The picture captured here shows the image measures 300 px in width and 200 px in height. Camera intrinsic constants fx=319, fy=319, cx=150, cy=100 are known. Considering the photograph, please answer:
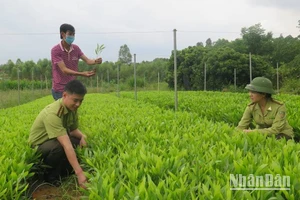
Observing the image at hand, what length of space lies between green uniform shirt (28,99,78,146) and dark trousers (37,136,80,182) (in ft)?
0.32

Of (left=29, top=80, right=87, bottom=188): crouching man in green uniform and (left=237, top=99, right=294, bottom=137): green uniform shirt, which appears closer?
(left=29, top=80, right=87, bottom=188): crouching man in green uniform

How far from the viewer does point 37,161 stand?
12.0 feet

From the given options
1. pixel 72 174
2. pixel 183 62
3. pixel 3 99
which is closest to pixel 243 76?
pixel 183 62

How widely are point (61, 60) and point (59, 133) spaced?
1.84 m

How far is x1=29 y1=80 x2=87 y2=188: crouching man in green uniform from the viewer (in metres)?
3.31

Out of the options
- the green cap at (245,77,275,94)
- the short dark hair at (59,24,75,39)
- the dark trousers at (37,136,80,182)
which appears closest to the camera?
the dark trousers at (37,136,80,182)

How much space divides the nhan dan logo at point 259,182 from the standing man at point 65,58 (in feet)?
10.0

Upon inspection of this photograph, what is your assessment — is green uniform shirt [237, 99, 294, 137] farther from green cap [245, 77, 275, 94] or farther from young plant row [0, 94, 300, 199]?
young plant row [0, 94, 300, 199]

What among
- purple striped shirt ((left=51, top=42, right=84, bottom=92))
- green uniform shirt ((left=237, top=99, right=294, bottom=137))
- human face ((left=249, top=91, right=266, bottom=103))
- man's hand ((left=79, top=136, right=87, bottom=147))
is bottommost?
man's hand ((left=79, top=136, right=87, bottom=147))

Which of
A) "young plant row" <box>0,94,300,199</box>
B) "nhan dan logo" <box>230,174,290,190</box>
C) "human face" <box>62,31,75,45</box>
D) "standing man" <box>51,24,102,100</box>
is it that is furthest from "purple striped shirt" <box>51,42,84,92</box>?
"nhan dan logo" <box>230,174,290,190</box>

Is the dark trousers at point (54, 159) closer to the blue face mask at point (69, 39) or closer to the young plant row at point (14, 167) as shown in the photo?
the young plant row at point (14, 167)

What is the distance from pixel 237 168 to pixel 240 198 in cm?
41

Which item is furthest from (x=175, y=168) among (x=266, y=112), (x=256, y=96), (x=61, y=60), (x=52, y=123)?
(x=61, y=60)

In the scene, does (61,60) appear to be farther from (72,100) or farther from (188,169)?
(188,169)
